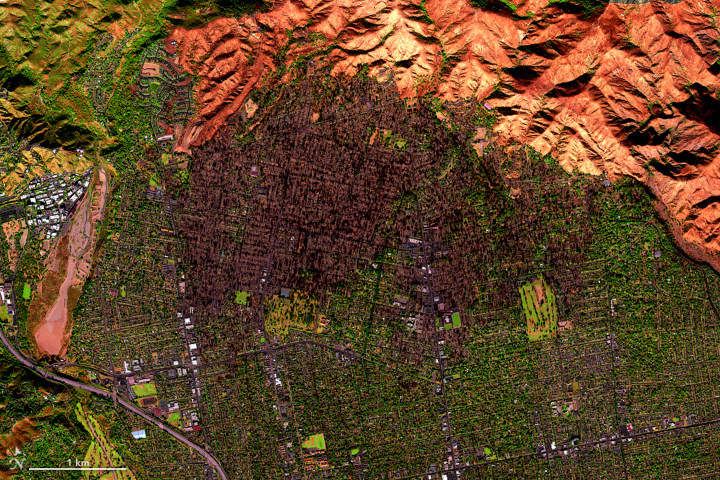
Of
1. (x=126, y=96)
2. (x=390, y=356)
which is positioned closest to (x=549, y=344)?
(x=390, y=356)

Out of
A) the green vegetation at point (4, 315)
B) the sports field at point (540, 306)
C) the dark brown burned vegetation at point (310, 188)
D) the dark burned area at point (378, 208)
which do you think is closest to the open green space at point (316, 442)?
the dark burned area at point (378, 208)

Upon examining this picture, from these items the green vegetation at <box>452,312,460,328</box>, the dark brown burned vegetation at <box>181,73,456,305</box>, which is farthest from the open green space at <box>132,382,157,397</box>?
the green vegetation at <box>452,312,460,328</box>

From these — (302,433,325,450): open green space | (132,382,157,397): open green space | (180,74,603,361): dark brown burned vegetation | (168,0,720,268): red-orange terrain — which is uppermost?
(168,0,720,268): red-orange terrain

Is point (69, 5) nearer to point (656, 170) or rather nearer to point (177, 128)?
point (177, 128)

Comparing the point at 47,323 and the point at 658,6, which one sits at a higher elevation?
the point at 658,6

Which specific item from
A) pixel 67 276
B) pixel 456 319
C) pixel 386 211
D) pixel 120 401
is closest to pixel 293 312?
pixel 386 211

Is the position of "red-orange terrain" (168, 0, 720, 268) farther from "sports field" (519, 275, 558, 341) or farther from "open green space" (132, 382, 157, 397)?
"open green space" (132, 382, 157, 397)

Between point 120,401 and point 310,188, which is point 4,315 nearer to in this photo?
point 120,401

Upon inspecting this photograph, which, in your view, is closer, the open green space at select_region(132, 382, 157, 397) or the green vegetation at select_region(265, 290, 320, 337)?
the green vegetation at select_region(265, 290, 320, 337)
